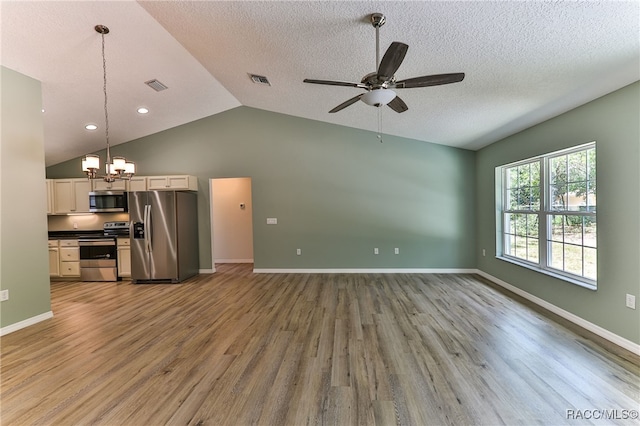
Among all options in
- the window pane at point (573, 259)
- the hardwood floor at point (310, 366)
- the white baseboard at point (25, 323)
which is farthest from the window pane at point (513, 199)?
the white baseboard at point (25, 323)

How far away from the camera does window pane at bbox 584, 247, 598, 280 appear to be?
2.95 meters

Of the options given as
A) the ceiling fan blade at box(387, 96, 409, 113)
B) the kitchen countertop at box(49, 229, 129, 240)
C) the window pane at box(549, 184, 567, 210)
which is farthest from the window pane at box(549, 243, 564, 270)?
the kitchen countertop at box(49, 229, 129, 240)

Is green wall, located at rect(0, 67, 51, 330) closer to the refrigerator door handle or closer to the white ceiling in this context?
the white ceiling

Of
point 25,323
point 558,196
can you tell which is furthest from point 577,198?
point 25,323

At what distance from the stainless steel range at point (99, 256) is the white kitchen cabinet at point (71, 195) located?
705 millimetres

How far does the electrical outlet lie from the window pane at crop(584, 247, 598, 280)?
37 cm

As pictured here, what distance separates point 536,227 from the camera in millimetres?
3916

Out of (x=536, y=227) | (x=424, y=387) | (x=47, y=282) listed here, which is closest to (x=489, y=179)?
(x=536, y=227)

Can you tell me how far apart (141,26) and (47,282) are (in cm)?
340

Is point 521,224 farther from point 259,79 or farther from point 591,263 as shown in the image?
point 259,79

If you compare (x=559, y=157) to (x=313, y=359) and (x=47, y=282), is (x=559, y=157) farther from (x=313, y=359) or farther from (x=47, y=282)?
(x=47, y=282)

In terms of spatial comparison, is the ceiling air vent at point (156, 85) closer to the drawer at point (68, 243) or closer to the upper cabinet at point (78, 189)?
the upper cabinet at point (78, 189)

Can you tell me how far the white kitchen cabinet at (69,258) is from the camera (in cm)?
529

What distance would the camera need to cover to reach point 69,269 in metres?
5.32
